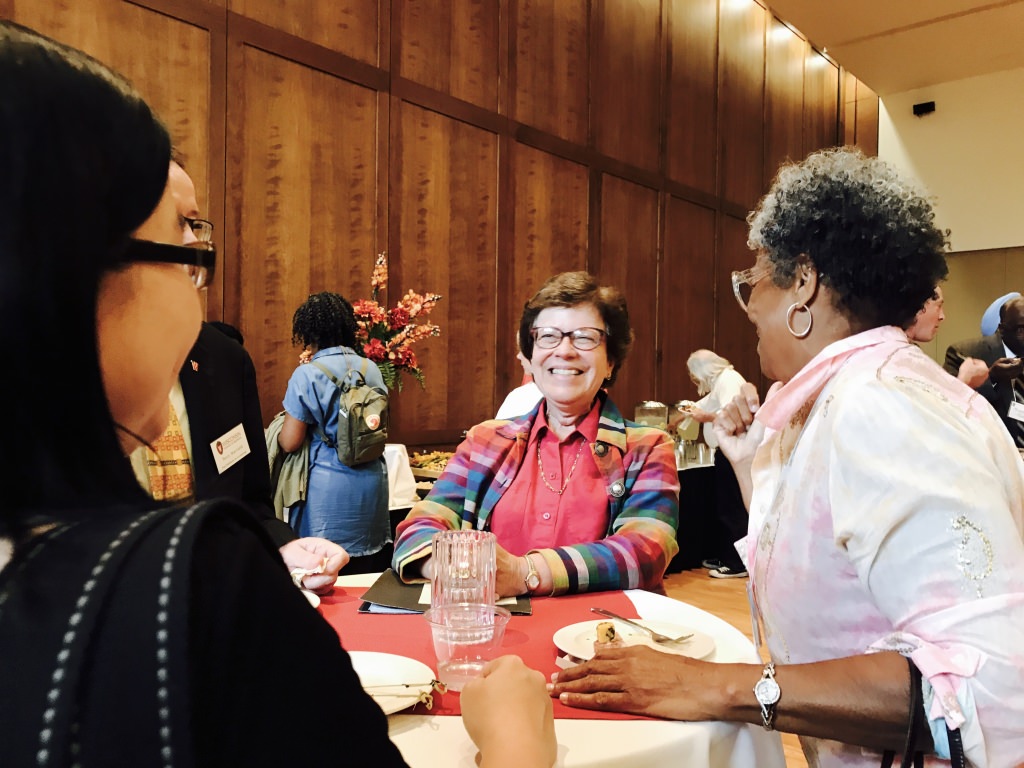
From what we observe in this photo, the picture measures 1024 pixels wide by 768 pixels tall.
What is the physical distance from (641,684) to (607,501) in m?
0.83

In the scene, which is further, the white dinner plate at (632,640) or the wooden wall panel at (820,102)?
the wooden wall panel at (820,102)

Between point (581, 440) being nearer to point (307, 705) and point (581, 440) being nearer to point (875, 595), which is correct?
point (875, 595)

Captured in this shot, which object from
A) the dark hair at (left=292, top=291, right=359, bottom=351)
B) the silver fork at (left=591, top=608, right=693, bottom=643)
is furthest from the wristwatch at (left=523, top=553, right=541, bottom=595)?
the dark hair at (left=292, top=291, right=359, bottom=351)

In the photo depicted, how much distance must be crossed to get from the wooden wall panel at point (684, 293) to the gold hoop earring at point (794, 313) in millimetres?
6855

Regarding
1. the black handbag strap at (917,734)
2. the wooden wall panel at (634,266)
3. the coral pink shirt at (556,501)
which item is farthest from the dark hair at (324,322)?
the wooden wall panel at (634,266)

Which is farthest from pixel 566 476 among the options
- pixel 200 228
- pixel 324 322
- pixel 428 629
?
pixel 324 322

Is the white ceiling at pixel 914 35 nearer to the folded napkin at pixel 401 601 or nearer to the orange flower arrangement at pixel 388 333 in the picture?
the orange flower arrangement at pixel 388 333

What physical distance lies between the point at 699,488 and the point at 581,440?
4.02 m

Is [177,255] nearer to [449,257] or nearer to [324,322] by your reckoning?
[324,322]

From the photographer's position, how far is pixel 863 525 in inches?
42.1

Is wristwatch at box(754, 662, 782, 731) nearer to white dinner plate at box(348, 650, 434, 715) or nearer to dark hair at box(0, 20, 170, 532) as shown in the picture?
white dinner plate at box(348, 650, 434, 715)

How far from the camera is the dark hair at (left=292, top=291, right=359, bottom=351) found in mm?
3920

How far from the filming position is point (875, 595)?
1.08m

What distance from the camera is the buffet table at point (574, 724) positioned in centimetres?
100
